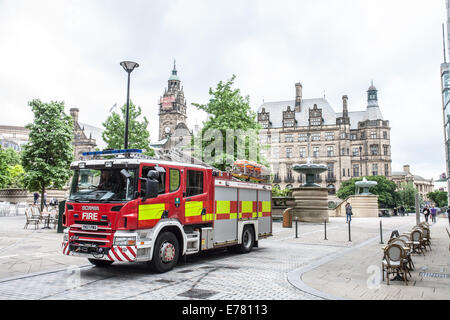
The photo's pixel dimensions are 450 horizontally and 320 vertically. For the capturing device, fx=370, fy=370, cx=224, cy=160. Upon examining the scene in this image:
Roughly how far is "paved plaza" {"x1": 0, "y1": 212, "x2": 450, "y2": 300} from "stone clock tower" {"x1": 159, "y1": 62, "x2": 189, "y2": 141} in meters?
99.0

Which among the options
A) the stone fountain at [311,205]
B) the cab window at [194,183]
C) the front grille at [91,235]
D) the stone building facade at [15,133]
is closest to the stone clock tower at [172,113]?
the stone building facade at [15,133]

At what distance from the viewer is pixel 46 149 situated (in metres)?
29.8

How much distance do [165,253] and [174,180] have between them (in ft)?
6.25

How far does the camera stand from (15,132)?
159750 millimetres

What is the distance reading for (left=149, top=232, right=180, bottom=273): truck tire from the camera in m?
9.06

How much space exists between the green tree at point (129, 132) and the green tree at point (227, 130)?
7.97 meters

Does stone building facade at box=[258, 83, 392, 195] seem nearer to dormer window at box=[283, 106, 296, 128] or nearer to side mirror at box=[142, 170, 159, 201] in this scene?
dormer window at box=[283, 106, 296, 128]

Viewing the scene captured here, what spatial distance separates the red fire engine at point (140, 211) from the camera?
8469 millimetres

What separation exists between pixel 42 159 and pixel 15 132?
152m

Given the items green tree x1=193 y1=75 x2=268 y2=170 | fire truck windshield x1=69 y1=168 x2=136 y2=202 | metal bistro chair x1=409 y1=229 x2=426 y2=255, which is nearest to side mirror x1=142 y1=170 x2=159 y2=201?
fire truck windshield x1=69 y1=168 x2=136 y2=202

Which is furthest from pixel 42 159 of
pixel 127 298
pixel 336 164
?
pixel 336 164

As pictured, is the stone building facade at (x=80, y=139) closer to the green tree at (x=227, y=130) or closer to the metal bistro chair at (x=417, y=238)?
the green tree at (x=227, y=130)

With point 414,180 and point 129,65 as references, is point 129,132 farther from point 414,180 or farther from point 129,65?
point 414,180
